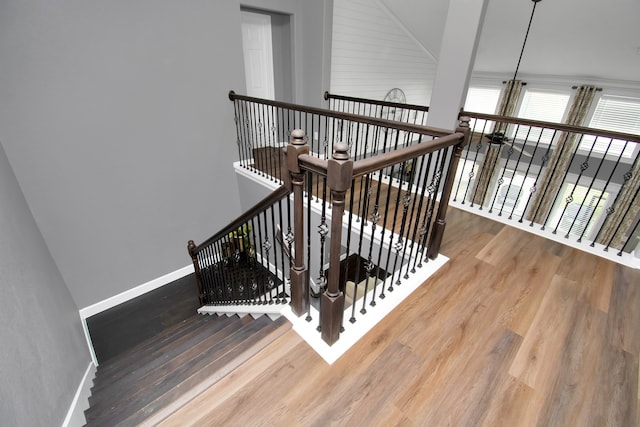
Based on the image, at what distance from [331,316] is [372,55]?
562 cm

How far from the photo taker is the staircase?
1.62m

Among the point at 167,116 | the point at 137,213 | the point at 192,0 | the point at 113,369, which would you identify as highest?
the point at 192,0

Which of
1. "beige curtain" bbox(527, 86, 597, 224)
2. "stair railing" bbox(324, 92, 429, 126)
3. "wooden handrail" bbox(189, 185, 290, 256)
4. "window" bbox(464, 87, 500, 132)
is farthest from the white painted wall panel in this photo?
"wooden handrail" bbox(189, 185, 290, 256)

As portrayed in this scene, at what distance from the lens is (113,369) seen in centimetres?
279

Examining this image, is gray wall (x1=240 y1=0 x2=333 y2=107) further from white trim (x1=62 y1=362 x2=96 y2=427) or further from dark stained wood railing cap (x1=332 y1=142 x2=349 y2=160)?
white trim (x1=62 y1=362 x2=96 y2=427)

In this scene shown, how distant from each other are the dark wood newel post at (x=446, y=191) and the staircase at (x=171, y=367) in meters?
1.32

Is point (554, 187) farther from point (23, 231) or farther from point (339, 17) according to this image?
point (23, 231)

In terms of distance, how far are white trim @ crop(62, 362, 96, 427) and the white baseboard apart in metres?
0.59

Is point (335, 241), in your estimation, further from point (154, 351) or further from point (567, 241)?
point (154, 351)

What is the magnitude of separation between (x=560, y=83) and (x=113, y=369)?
10003 millimetres

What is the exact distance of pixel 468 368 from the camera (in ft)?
4.92

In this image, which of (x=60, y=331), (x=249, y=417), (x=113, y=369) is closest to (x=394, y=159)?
(x=249, y=417)

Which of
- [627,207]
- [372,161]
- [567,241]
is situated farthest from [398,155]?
[627,207]

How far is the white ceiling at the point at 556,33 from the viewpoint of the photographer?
432 centimetres
